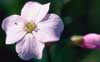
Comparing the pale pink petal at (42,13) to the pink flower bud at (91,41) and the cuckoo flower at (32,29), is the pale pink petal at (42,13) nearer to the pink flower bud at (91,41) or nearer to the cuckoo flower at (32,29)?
the cuckoo flower at (32,29)

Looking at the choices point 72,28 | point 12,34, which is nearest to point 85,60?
point 72,28

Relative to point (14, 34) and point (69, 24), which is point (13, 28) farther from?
point (69, 24)

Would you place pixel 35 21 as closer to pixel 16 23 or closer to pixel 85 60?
pixel 16 23

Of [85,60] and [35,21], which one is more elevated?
[35,21]

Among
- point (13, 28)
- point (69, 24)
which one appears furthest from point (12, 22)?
point (69, 24)
